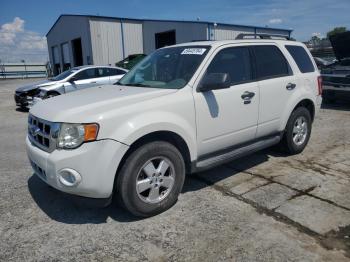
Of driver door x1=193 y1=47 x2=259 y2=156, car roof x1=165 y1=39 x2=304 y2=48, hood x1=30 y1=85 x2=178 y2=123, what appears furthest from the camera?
car roof x1=165 y1=39 x2=304 y2=48

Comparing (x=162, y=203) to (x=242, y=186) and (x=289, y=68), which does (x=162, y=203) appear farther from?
(x=289, y=68)

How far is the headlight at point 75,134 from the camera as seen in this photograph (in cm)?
310

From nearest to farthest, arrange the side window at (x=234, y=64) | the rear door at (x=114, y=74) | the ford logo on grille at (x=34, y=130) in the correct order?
the ford logo on grille at (x=34, y=130)
the side window at (x=234, y=64)
the rear door at (x=114, y=74)

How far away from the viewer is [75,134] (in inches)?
123

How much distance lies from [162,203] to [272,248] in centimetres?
124

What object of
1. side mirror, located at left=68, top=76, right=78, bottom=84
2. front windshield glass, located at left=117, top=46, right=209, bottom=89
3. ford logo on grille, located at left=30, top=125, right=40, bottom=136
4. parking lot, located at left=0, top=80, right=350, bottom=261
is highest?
front windshield glass, located at left=117, top=46, right=209, bottom=89

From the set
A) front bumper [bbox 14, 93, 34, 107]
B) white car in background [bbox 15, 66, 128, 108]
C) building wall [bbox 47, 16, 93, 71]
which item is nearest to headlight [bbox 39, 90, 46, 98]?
white car in background [bbox 15, 66, 128, 108]

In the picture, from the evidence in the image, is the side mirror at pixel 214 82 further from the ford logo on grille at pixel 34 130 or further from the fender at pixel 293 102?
the ford logo on grille at pixel 34 130

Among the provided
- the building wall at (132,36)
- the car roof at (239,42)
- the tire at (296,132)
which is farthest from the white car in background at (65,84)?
the building wall at (132,36)

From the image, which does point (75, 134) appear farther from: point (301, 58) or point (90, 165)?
point (301, 58)

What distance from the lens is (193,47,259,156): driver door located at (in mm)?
3914

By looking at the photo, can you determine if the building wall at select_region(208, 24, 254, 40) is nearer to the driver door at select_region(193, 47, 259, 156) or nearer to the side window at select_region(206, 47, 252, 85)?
the side window at select_region(206, 47, 252, 85)

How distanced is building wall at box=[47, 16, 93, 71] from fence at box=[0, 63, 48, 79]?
→ 11.3 m

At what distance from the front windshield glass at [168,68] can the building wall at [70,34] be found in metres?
24.4
